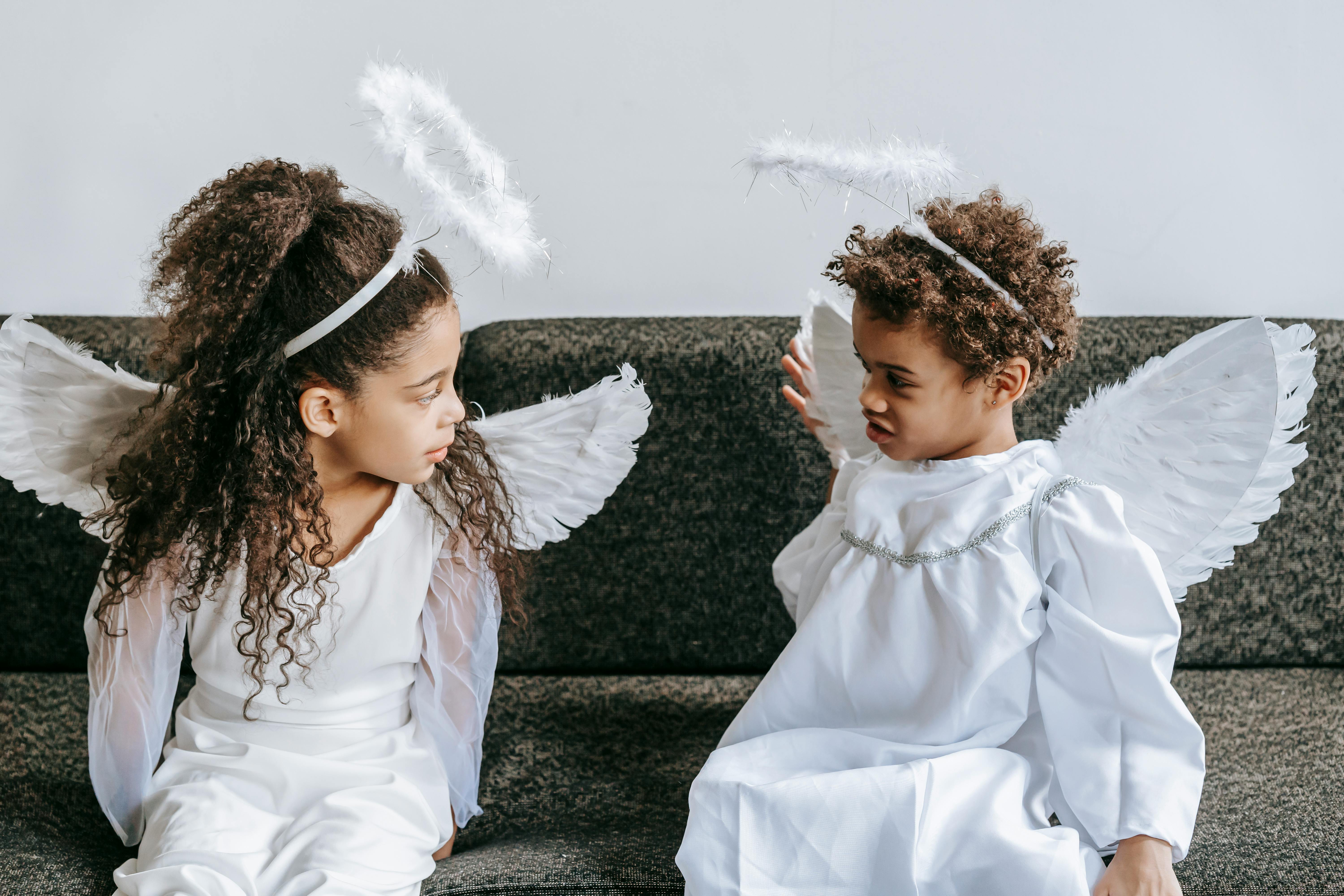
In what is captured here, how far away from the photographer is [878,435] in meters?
1.01

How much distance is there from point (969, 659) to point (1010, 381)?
0.28 metres

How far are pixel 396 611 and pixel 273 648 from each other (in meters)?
0.13

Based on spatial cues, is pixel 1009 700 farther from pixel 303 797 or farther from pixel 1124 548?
pixel 303 797

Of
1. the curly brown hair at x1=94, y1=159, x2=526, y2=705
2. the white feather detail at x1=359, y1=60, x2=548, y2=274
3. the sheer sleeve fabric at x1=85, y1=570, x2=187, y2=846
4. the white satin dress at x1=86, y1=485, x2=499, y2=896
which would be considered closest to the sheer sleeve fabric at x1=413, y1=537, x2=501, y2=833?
the white satin dress at x1=86, y1=485, x2=499, y2=896

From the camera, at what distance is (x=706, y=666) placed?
1.43 m

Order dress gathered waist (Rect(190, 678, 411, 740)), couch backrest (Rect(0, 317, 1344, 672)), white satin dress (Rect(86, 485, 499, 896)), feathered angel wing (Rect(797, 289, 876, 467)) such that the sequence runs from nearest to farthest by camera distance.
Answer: white satin dress (Rect(86, 485, 499, 896)) < dress gathered waist (Rect(190, 678, 411, 740)) < feathered angel wing (Rect(797, 289, 876, 467)) < couch backrest (Rect(0, 317, 1344, 672))

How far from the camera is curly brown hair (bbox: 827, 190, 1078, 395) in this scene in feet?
3.01

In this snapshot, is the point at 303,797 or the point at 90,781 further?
the point at 90,781

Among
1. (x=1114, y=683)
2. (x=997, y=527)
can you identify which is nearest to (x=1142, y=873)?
(x=1114, y=683)

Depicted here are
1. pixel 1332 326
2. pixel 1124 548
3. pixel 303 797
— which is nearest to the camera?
pixel 1124 548

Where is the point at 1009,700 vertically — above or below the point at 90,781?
above

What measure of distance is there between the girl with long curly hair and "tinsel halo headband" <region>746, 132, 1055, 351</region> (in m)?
0.36

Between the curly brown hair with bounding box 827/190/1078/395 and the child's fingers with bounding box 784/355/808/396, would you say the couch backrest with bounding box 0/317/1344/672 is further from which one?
the curly brown hair with bounding box 827/190/1078/395

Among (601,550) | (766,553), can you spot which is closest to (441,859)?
(601,550)
